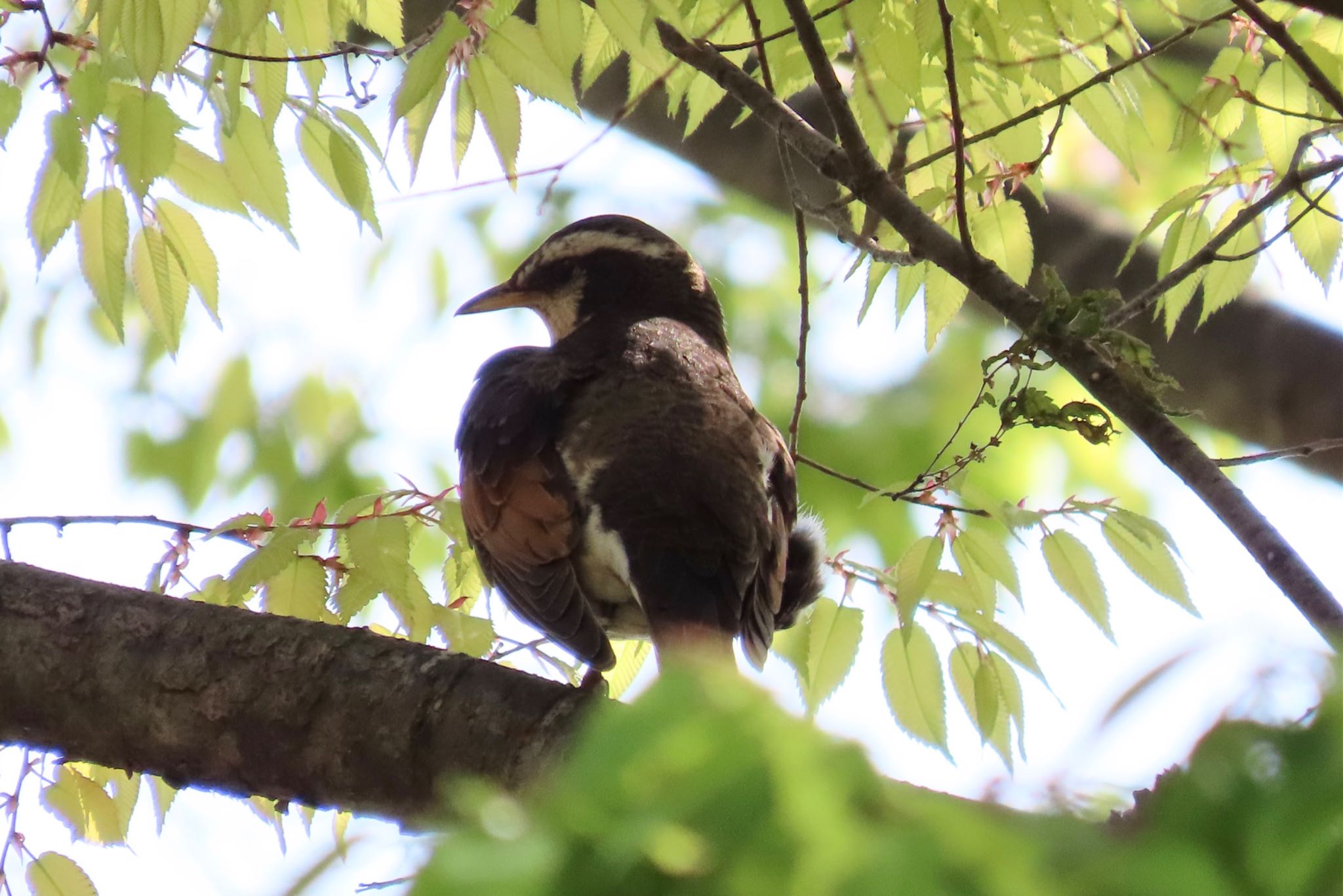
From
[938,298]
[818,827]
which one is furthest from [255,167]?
[818,827]

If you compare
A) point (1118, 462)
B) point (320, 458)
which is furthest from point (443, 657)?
point (1118, 462)

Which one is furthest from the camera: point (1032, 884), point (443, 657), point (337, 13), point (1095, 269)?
point (1095, 269)

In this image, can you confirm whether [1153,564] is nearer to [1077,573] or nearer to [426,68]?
[1077,573]

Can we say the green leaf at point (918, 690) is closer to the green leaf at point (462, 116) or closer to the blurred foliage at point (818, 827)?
the green leaf at point (462, 116)

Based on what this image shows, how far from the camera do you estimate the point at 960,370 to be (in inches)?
303

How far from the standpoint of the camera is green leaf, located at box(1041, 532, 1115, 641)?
121 inches

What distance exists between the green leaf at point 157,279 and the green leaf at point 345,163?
430mm

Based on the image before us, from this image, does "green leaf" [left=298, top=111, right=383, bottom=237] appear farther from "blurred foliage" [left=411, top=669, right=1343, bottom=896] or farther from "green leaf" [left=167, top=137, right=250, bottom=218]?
"blurred foliage" [left=411, top=669, right=1343, bottom=896]

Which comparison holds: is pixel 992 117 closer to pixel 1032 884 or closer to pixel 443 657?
pixel 443 657

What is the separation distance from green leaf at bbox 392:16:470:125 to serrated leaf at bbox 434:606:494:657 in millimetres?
1236

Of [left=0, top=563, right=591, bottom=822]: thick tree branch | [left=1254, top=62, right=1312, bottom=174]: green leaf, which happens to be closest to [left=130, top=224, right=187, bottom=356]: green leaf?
[left=0, top=563, right=591, bottom=822]: thick tree branch

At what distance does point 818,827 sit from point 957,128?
204 centimetres

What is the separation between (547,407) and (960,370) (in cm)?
442

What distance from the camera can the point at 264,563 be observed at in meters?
3.00
